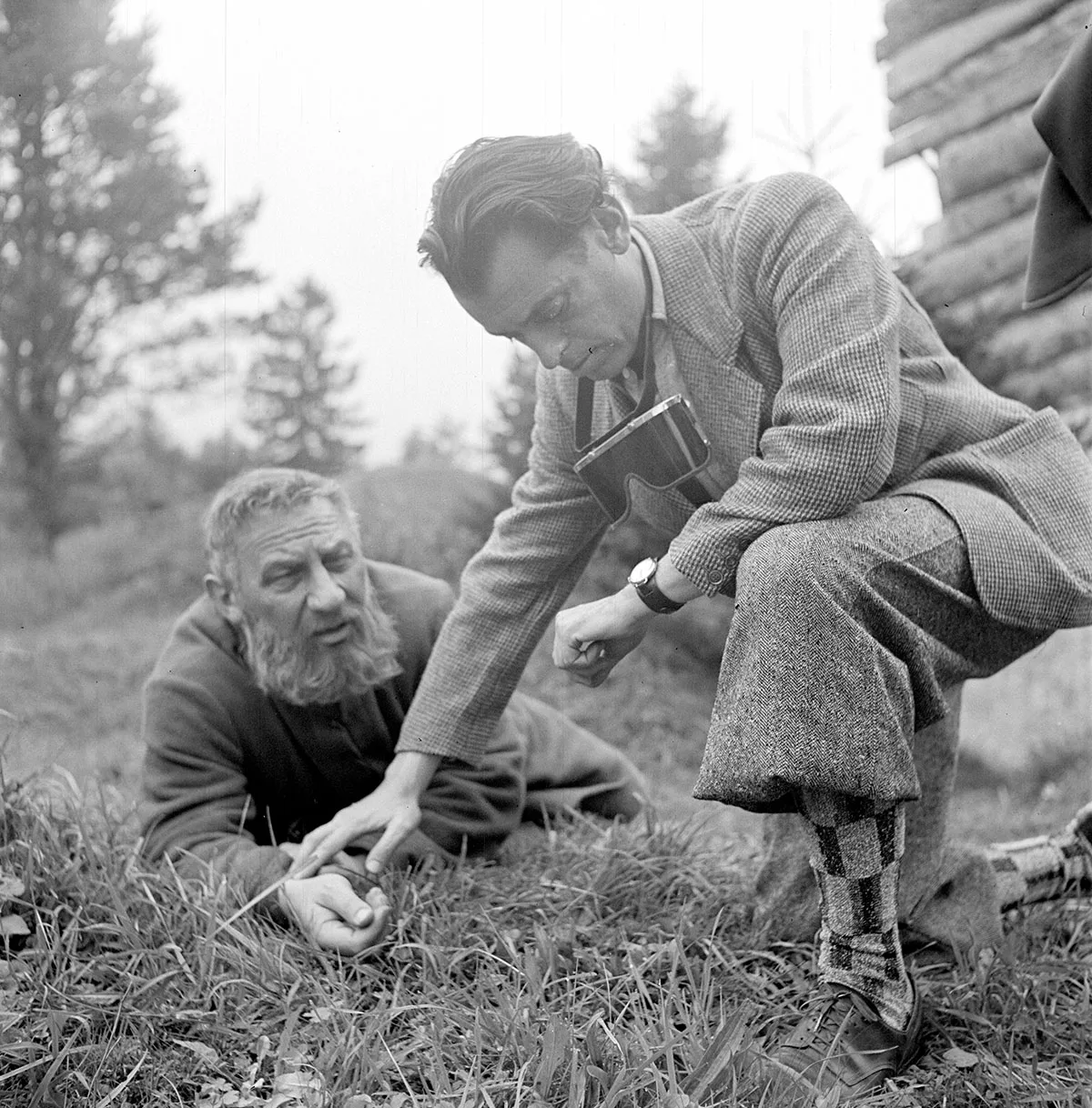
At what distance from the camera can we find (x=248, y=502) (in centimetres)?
327

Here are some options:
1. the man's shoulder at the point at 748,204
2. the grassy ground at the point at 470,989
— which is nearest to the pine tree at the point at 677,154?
the man's shoulder at the point at 748,204

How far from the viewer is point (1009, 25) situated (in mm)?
5598

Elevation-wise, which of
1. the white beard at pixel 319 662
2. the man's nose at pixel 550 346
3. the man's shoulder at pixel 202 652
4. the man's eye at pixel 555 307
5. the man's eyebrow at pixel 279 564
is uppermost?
the man's eye at pixel 555 307

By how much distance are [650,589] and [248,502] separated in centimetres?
133

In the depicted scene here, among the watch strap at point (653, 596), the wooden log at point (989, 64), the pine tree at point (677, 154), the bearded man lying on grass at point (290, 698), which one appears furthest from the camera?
the wooden log at point (989, 64)

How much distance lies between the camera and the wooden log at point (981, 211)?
566 centimetres

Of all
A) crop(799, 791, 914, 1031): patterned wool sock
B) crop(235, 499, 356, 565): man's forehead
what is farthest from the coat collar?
crop(235, 499, 356, 565): man's forehead

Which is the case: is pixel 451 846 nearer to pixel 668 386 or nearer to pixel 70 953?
pixel 70 953

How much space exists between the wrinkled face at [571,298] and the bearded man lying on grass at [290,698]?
968mm

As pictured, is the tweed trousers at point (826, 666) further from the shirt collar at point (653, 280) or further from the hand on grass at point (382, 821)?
the hand on grass at point (382, 821)

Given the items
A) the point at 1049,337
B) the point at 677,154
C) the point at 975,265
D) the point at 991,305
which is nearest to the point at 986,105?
the point at 975,265

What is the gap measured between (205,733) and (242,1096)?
124 cm

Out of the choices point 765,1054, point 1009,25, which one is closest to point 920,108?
point 1009,25

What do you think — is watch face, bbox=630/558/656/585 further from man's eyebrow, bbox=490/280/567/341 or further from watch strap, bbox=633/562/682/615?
man's eyebrow, bbox=490/280/567/341
